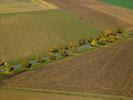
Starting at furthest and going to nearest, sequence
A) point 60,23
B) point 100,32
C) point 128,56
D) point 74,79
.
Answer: point 60,23 → point 100,32 → point 128,56 → point 74,79

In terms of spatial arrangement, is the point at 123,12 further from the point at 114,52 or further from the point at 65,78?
the point at 65,78

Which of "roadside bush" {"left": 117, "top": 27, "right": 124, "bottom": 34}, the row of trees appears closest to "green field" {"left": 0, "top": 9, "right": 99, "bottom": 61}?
the row of trees

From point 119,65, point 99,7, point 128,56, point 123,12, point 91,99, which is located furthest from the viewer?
point 99,7

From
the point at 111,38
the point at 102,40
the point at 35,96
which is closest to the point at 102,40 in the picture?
the point at 102,40

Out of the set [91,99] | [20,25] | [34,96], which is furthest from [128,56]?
[20,25]

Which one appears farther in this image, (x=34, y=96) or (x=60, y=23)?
(x=60, y=23)

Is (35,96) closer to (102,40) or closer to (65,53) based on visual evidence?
(65,53)
